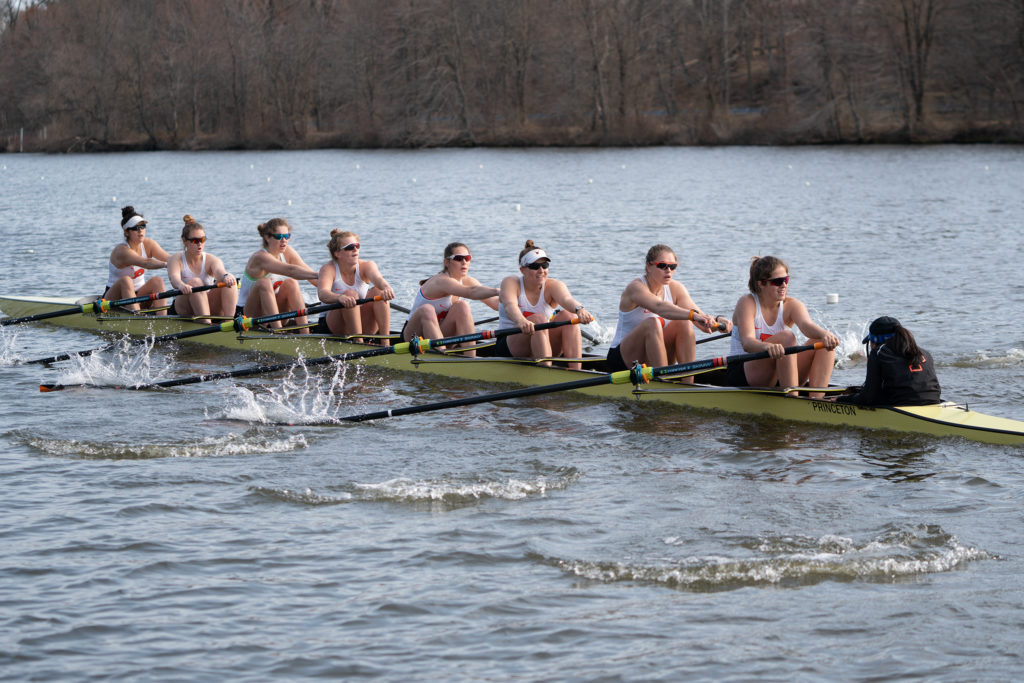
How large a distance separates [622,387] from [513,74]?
180 ft

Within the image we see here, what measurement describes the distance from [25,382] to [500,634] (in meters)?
7.73

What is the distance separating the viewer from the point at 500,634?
18.4ft

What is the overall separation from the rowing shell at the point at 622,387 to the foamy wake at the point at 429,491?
1.83 meters

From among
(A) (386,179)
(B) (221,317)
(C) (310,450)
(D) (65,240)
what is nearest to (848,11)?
(A) (386,179)

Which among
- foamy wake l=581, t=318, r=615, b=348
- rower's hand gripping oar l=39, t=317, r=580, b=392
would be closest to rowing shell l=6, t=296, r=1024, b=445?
rower's hand gripping oar l=39, t=317, r=580, b=392

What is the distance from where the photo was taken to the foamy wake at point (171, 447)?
8.71m

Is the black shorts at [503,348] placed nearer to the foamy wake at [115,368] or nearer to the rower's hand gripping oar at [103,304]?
the foamy wake at [115,368]

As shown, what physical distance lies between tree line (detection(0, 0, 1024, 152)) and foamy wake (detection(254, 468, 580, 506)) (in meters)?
45.4

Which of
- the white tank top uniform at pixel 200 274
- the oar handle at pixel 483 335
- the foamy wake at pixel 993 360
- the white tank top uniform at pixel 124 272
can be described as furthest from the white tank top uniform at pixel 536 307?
the white tank top uniform at pixel 124 272

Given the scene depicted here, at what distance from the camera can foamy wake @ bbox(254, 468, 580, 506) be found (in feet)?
24.8

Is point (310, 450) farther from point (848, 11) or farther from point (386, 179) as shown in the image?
point (848, 11)

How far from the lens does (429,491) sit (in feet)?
25.1

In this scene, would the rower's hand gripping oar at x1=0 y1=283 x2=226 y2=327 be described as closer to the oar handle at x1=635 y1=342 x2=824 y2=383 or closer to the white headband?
the white headband

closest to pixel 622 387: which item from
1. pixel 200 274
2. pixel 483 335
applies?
pixel 483 335
